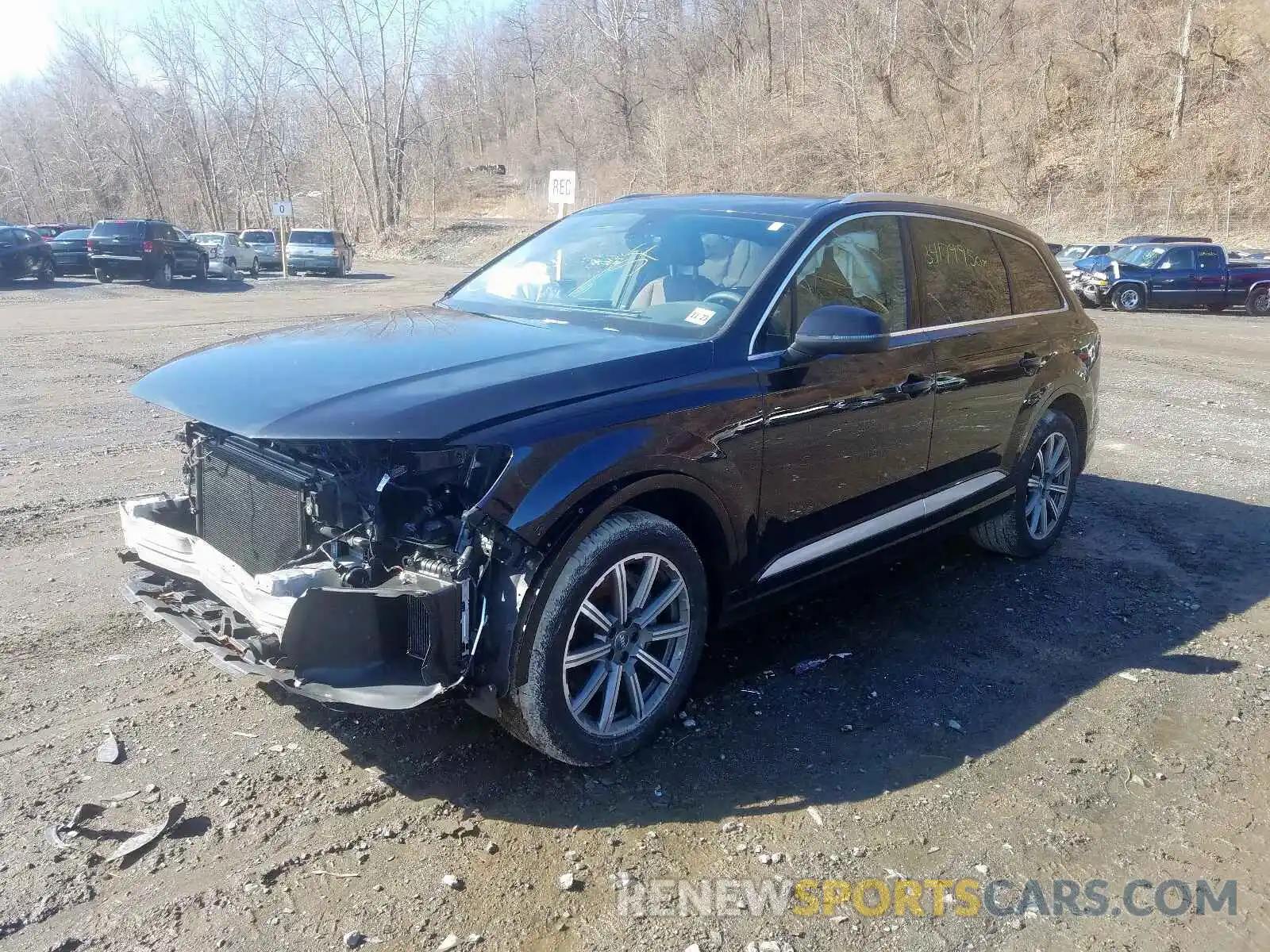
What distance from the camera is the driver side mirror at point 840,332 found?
374 cm

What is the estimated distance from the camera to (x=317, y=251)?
36.2m

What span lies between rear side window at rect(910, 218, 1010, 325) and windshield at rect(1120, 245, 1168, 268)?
22.0 m

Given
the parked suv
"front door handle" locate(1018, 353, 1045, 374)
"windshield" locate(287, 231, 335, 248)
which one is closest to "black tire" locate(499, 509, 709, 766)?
"front door handle" locate(1018, 353, 1045, 374)

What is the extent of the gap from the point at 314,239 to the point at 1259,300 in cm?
2936

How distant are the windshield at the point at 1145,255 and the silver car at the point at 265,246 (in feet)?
93.1

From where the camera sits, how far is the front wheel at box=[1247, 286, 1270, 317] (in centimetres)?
2433

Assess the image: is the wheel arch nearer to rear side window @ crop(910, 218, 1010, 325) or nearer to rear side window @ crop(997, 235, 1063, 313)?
rear side window @ crop(997, 235, 1063, 313)

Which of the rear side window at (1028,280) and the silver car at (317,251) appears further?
the silver car at (317,251)

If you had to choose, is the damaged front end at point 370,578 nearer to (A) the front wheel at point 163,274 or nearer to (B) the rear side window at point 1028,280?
(B) the rear side window at point 1028,280

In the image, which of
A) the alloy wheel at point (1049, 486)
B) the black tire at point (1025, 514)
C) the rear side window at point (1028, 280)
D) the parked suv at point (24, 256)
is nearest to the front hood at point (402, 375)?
the rear side window at point (1028, 280)

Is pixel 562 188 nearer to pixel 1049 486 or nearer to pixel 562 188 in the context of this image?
pixel 562 188

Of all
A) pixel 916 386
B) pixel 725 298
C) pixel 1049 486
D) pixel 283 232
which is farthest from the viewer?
pixel 283 232

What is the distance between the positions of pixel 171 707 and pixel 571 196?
1635 cm

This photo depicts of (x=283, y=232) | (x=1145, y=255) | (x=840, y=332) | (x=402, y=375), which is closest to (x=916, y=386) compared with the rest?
(x=840, y=332)
